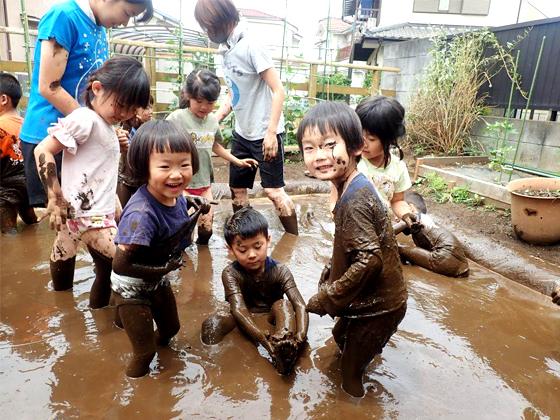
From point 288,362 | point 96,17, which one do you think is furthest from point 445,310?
point 96,17

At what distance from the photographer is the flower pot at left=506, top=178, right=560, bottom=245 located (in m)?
4.23

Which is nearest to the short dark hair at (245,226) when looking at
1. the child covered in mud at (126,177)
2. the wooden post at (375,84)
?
→ the child covered in mud at (126,177)

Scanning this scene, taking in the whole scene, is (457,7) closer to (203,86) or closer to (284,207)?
(284,207)

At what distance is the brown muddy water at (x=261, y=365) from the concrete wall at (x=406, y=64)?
7.65 m

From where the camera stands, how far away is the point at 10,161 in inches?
164

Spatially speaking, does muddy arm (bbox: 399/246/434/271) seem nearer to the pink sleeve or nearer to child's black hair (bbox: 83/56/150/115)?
child's black hair (bbox: 83/56/150/115)

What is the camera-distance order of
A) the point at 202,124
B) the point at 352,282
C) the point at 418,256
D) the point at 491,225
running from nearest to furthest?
the point at 352,282, the point at 418,256, the point at 202,124, the point at 491,225

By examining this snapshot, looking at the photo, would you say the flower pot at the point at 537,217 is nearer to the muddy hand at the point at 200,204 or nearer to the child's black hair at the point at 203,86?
the child's black hair at the point at 203,86

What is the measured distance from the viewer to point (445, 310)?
10.0 feet

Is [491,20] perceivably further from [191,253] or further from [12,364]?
[12,364]

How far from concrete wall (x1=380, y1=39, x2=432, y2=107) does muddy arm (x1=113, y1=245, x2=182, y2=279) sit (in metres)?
8.80

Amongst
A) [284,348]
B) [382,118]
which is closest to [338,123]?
[382,118]

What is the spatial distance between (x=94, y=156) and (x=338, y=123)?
147 centimetres

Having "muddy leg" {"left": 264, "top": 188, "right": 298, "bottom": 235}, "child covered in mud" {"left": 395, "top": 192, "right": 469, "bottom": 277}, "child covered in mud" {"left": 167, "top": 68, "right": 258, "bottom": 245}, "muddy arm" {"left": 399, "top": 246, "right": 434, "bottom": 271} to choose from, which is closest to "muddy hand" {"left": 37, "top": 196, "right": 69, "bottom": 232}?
"child covered in mud" {"left": 167, "top": 68, "right": 258, "bottom": 245}
